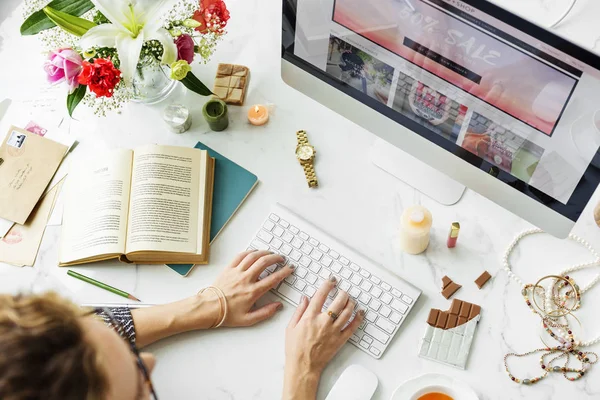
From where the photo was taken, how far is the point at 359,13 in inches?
39.4

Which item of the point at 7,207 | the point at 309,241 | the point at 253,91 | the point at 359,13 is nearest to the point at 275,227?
the point at 309,241

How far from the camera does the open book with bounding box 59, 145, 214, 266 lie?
47.4 inches

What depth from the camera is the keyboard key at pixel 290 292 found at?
1.18 meters

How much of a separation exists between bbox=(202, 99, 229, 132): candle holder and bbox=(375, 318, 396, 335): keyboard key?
0.52m

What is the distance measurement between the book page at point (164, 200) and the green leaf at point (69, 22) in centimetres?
25

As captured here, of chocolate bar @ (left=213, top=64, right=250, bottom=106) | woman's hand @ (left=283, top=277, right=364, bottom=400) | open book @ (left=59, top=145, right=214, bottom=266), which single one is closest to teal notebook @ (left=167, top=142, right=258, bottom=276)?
open book @ (left=59, top=145, right=214, bottom=266)

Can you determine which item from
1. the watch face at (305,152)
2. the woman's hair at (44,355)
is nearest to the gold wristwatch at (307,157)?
the watch face at (305,152)

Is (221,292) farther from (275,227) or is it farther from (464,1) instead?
(464,1)

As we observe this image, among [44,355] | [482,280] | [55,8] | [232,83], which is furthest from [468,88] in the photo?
[55,8]

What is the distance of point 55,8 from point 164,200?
0.42 metres

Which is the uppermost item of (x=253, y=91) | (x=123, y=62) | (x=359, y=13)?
(x=359, y=13)

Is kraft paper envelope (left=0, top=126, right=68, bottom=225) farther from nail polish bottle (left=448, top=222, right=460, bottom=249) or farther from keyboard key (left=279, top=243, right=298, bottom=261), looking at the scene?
nail polish bottle (left=448, top=222, right=460, bottom=249)

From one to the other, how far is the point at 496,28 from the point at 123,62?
653mm

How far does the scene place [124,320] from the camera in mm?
1143
